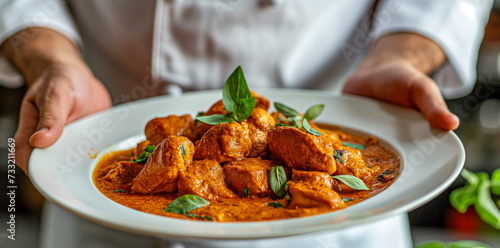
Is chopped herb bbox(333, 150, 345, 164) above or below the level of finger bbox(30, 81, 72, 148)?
below

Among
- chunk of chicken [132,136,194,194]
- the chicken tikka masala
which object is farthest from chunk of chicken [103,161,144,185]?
chunk of chicken [132,136,194,194]

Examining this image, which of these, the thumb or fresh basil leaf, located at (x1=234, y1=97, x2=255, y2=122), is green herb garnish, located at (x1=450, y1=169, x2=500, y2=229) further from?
the thumb

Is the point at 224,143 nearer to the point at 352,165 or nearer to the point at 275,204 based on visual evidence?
the point at 275,204

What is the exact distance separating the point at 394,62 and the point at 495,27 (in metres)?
2.08

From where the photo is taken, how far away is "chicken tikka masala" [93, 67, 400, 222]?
58.9 inches

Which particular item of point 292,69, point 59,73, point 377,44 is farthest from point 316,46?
point 59,73

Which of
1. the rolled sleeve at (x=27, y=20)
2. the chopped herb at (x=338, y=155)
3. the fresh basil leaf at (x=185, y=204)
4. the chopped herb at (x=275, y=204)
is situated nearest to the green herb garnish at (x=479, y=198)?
the chopped herb at (x=338, y=155)

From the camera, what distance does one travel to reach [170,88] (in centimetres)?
283

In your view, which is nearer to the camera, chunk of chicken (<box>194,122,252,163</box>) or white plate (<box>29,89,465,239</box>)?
white plate (<box>29,89,465,239</box>)

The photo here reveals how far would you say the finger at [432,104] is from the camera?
6.17 ft

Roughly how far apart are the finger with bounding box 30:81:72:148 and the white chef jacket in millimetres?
677

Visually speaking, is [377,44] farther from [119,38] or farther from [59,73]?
[59,73]

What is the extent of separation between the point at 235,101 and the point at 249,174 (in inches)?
A: 14.4

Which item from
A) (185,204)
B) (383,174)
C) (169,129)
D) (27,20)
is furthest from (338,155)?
(27,20)
